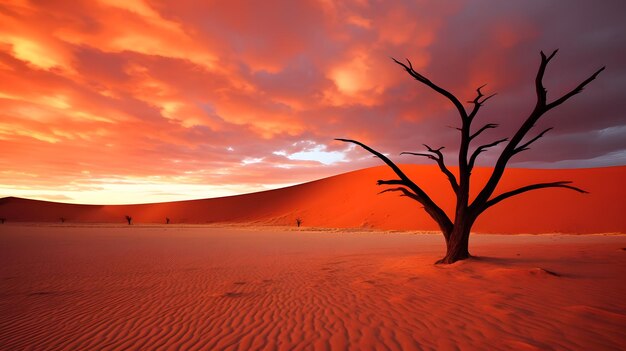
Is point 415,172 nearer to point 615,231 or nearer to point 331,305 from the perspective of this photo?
point 615,231

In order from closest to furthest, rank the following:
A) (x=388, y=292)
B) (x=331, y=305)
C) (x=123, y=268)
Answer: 1. (x=331, y=305)
2. (x=388, y=292)
3. (x=123, y=268)

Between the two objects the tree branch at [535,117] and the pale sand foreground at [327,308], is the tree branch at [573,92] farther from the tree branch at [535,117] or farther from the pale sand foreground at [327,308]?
the pale sand foreground at [327,308]

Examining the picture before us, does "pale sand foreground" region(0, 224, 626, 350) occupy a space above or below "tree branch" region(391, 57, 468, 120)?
below

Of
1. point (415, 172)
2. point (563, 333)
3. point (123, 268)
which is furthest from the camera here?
point (415, 172)

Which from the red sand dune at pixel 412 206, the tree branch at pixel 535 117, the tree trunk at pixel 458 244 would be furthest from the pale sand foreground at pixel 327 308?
the red sand dune at pixel 412 206

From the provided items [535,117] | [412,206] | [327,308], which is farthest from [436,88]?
[412,206]

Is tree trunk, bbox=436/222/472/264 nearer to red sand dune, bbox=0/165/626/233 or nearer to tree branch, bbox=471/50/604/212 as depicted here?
tree branch, bbox=471/50/604/212

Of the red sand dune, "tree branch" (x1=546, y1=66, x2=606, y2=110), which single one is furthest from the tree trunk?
the red sand dune

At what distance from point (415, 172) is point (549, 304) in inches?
2298

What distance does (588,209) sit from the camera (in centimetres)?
3472

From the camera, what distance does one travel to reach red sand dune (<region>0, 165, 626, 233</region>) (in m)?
34.0

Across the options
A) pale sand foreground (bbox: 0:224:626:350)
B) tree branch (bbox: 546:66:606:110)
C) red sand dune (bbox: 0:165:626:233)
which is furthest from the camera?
red sand dune (bbox: 0:165:626:233)

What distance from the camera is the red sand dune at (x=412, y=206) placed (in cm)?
3403

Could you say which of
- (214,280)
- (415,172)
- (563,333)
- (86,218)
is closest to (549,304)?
(563,333)
